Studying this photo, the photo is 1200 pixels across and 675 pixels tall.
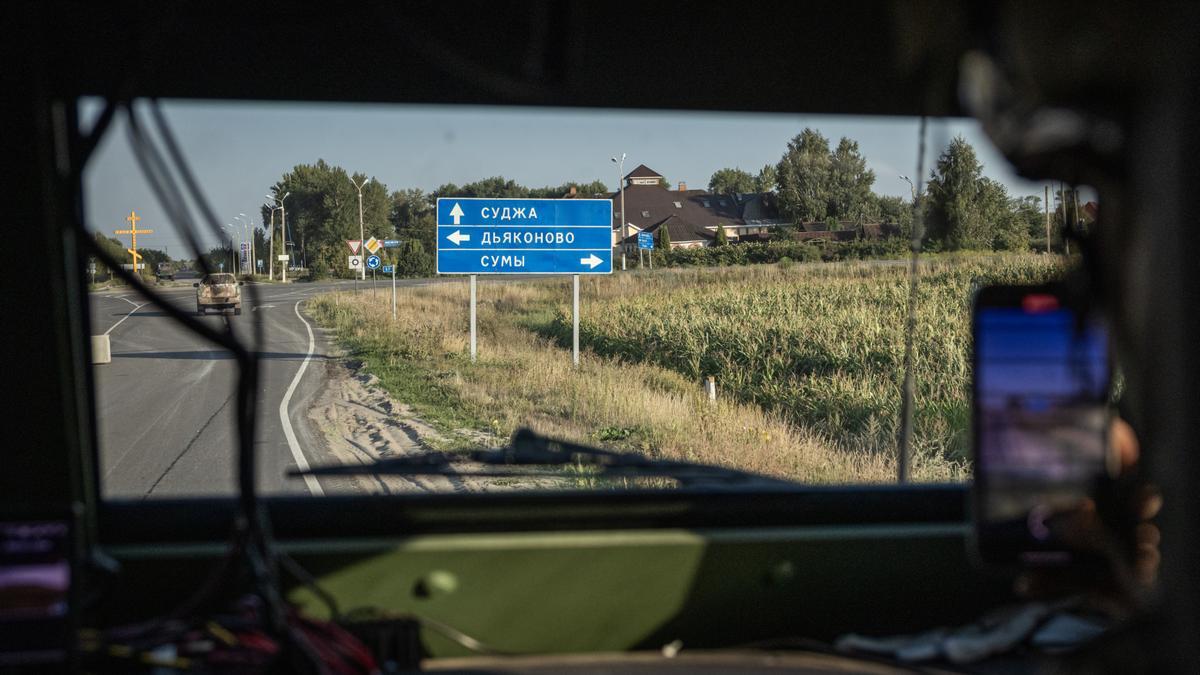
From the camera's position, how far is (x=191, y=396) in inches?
163

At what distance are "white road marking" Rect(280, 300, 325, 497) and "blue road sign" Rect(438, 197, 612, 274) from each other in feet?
2.03

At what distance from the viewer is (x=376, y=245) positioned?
259cm

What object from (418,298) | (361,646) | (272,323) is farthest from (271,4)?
(361,646)

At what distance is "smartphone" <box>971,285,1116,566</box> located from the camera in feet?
4.74

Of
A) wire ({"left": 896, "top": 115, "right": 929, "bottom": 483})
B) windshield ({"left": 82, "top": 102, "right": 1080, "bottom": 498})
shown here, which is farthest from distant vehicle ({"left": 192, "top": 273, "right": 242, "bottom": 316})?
wire ({"left": 896, "top": 115, "right": 929, "bottom": 483})

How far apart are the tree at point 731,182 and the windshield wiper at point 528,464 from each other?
64cm

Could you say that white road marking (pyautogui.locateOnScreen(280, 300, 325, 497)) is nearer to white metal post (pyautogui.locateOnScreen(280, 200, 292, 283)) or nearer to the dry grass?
the dry grass

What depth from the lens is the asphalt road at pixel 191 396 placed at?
230 cm

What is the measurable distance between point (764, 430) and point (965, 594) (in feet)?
2.31

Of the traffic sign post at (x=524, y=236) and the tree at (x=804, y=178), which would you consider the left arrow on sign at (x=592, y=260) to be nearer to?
the traffic sign post at (x=524, y=236)

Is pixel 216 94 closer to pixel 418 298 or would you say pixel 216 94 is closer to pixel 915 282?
pixel 418 298

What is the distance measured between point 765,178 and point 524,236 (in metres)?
0.62

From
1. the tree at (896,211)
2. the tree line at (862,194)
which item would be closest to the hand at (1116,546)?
the tree line at (862,194)

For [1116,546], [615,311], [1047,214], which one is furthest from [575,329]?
[1116,546]
